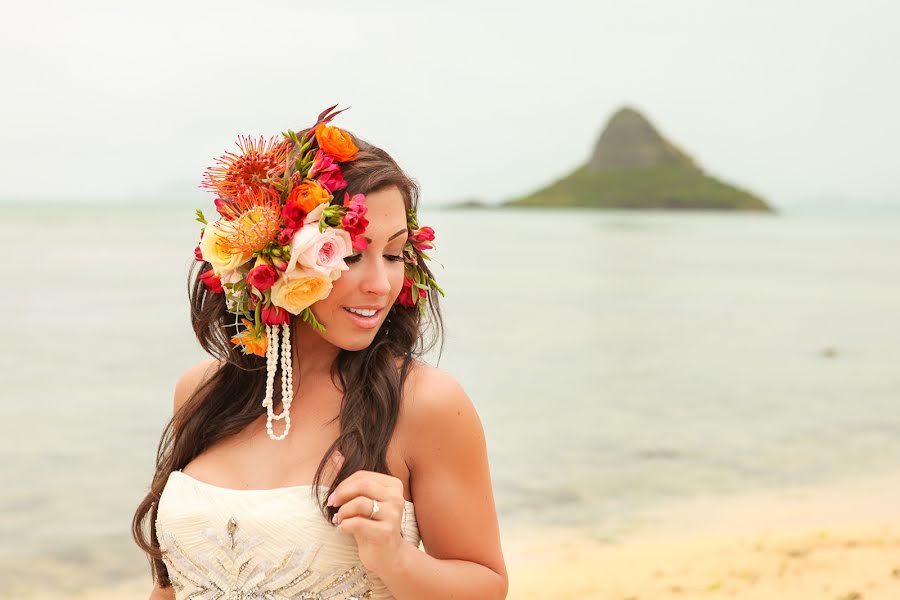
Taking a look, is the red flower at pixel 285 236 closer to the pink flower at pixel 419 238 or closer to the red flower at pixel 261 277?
the red flower at pixel 261 277

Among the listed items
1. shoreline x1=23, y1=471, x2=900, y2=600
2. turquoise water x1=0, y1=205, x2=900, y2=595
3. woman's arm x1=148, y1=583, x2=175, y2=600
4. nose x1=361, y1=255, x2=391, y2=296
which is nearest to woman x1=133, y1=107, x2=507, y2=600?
nose x1=361, y1=255, x2=391, y2=296

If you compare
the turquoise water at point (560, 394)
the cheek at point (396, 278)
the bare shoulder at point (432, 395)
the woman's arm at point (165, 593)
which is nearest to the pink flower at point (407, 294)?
the cheek at point (396, 278)

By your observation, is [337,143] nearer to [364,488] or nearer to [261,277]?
[261,277]

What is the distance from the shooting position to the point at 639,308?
22.0 metres

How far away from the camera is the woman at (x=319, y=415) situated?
247 centimetres

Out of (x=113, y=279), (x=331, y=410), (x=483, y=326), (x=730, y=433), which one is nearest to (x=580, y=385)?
(x=730, y=433)

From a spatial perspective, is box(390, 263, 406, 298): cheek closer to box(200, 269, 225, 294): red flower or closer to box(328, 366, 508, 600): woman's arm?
box(328, 366, 508, 600): woman's arm

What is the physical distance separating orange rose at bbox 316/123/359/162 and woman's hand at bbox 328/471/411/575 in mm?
781

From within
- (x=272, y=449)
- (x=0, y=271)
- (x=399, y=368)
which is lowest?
(x=0, y=271)

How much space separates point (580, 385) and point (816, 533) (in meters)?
5.90

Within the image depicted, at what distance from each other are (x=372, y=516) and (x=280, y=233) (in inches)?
29.3

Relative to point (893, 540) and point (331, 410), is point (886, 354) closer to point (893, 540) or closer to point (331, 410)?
point (893, 540)

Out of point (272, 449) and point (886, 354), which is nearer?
point (272, 449)

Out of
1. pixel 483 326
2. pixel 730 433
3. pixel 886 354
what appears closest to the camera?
pixel 730 433
